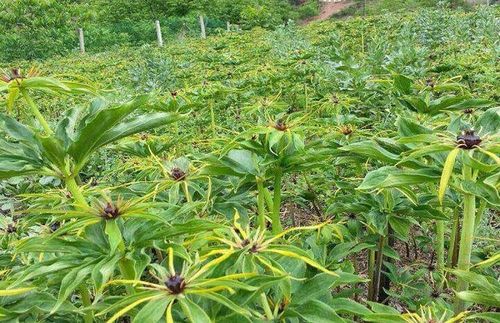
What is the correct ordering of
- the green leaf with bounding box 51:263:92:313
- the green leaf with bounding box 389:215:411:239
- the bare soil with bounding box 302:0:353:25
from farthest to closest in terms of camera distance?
the bare soil with bounding box 302:0:353:25 → the green leaf with bounding box 389:215:411:239 → the green leaf with bounding box 51:263:92:313

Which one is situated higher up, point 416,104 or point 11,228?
point 416,104

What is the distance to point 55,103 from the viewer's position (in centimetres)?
570

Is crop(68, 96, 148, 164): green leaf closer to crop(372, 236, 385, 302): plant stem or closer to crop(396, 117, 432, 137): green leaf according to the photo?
crop(396, 117, 432, 137): green leaf

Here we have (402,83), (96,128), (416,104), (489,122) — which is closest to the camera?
(96,128)

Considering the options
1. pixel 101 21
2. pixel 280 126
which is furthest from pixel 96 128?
pixel 101 21

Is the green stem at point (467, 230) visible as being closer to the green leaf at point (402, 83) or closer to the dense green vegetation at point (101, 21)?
the green leaf at point (402, 83)

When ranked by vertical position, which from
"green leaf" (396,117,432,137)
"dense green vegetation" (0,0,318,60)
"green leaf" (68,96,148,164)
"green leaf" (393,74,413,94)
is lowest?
"dense green vegetation" (0,0,318,60)

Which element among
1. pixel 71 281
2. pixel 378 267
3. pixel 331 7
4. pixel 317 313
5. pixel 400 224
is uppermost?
pixel 71 281

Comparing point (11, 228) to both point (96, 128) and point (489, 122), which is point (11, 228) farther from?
point (489, 122)

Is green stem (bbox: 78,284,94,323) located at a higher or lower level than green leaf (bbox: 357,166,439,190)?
lower

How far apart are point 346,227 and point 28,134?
913 mm

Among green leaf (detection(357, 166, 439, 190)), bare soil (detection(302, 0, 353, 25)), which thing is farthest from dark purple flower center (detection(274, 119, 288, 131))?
bare soil (detection(302, 0, 353, 25))

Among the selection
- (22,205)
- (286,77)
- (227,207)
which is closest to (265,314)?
(227,207)

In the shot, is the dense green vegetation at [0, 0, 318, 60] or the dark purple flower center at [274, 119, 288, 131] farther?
the dense green vegetation at [0, 0, 318, 60]
